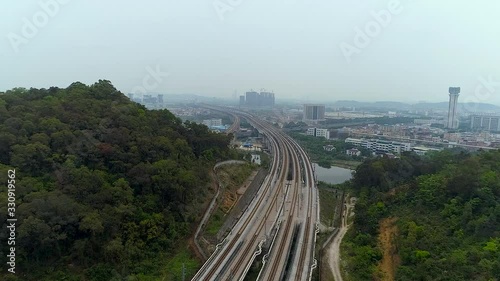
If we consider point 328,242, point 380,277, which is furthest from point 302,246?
point 380,277

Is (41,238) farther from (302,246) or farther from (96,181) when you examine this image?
(302,246)

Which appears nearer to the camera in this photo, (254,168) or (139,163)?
(139,163)

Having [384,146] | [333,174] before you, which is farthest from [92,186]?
[384,146]

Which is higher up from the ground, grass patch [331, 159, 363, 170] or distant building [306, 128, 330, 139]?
distant building [306, 128, 330, 139]

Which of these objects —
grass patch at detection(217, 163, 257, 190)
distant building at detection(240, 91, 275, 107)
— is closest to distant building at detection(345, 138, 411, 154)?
grass patch at detection(217, 163, 257, 190)

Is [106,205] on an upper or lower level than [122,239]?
upper

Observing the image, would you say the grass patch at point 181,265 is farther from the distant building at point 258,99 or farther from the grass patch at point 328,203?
the distant building at point 258,99

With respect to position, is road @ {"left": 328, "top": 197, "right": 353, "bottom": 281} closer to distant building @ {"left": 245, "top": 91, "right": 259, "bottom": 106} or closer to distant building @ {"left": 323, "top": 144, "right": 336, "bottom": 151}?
distant building @ {"left": 323, "top": 144, "right": 336, "bottom": 151}
